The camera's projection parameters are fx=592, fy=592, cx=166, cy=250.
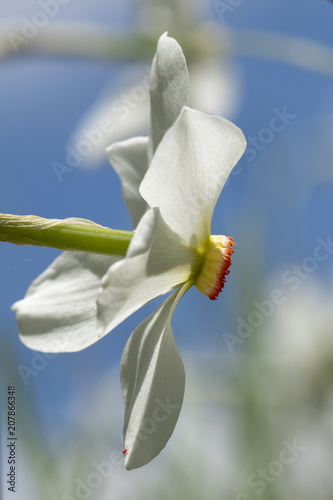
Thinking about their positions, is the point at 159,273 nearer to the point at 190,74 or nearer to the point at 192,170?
the point at 192,170

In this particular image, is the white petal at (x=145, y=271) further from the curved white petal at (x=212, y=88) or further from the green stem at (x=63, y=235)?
the curved white petal at (x=212, y=88)

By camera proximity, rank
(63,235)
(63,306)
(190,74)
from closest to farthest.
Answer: (63,235), (63,306), (190,74)

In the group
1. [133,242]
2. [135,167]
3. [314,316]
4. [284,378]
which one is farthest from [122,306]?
[314,316]

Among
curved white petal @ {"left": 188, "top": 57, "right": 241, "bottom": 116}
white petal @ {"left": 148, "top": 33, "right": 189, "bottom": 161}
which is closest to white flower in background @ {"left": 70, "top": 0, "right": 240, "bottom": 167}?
curved white petal @ {"left": 188, "top": 57, "right": 241, "bottom": 116}

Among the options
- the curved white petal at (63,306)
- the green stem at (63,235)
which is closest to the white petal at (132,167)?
the curved white petal at (63,306)

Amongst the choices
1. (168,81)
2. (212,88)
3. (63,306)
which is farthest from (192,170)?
(212,88)

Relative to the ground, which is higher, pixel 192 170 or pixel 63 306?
pixel 192 170

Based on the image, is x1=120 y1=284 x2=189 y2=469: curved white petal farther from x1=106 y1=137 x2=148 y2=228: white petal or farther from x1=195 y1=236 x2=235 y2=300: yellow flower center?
x1=106 y1=137 x2=148 y2=228: white petal
